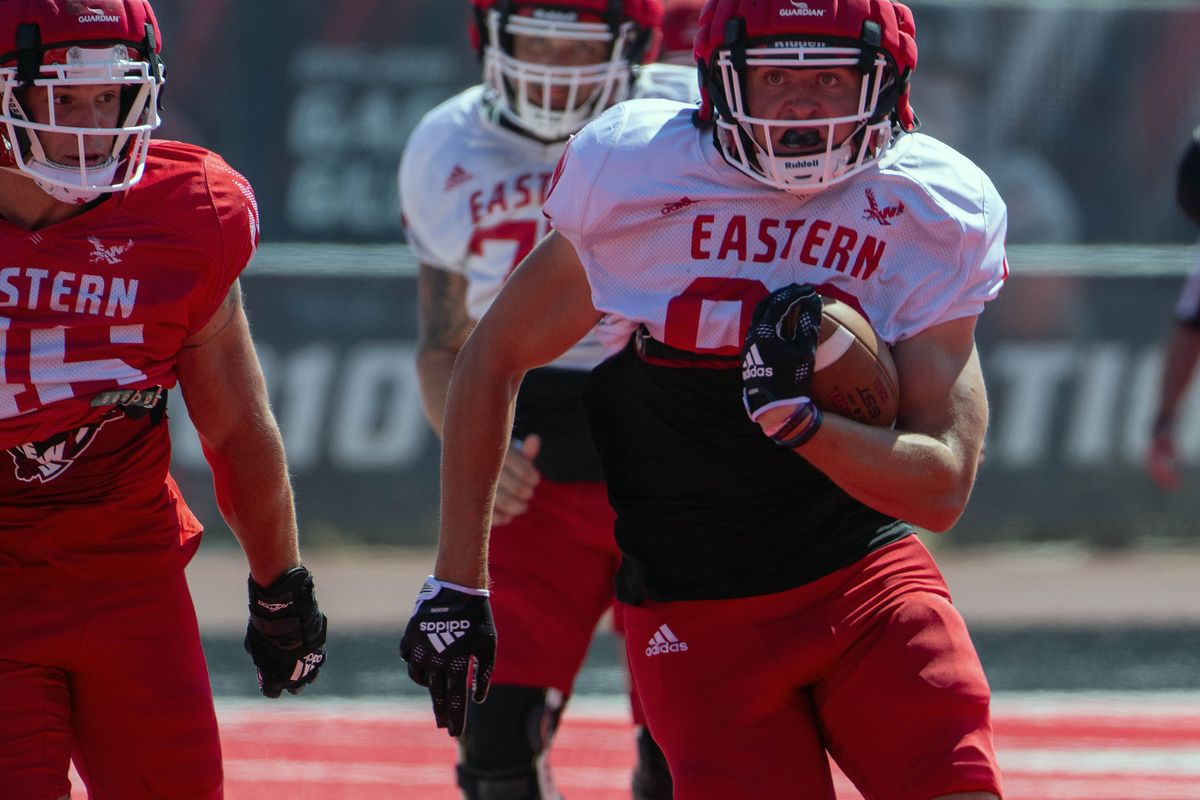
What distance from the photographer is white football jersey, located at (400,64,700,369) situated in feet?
14.8

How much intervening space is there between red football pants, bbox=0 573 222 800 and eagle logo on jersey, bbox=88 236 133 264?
0.61m

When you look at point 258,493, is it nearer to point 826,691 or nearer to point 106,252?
point 106,252

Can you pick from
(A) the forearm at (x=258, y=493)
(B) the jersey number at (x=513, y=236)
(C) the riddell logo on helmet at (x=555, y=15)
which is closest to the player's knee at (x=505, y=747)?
(A) the forearm at (x=258, y=493)

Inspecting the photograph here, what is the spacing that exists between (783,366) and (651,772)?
1617 millimetres

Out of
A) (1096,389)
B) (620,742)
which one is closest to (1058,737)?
(620,742)

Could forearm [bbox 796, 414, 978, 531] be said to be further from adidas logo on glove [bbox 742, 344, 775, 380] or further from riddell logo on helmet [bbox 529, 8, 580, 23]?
riddell logo on helmet [bbox 529, 8, 580, 23]

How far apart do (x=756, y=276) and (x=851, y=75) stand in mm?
396

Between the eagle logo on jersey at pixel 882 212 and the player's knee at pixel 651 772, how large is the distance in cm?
151

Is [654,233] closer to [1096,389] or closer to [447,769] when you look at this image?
[447,769]

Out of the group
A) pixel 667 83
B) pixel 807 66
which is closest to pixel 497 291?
pixel 667 83

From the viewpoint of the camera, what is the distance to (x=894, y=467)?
301cm

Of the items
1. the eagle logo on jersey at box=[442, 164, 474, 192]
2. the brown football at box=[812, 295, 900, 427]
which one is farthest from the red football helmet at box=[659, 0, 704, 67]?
the brown football at box=[812, 295, 900, 427]

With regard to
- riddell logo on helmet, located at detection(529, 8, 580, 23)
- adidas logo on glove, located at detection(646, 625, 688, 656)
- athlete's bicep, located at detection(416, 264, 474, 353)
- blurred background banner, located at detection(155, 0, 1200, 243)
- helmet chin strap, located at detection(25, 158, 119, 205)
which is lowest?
blurred background banner, located at detection(155, 0, 1200, 243)

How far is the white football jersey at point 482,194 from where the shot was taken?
4.52 metres
